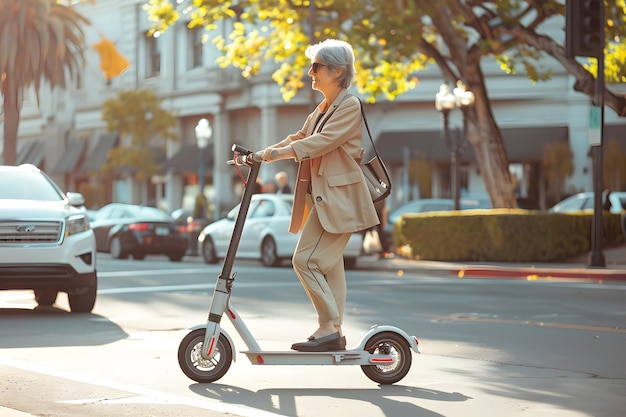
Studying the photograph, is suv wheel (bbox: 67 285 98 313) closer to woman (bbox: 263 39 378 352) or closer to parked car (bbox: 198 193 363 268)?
woman (bbox: 263 39 378 352)

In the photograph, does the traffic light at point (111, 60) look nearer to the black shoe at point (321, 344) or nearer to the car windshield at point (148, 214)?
the car windshield at point (148, 214)

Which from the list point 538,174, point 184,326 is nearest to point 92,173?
point 538,174

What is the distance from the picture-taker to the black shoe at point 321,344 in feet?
23.0

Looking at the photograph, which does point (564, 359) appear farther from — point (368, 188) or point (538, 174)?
point (538, 174)

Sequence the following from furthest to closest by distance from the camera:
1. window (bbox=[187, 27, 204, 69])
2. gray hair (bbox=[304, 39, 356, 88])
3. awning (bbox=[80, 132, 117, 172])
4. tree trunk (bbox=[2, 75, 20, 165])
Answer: awning (bbox=[80, 132, 117, 172]), window (bbox=[187, 27, 204, 69]), tree trunk (bbox=[2, 75, 20, 165]), gray hair (bbox=[304, 39, 356, 88])

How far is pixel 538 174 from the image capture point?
42.2 m

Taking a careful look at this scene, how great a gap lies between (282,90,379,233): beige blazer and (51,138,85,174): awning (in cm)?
5038

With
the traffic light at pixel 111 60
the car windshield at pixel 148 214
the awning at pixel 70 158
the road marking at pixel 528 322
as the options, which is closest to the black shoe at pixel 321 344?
the road marking at pixel 528 322

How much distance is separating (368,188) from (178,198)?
147 ft

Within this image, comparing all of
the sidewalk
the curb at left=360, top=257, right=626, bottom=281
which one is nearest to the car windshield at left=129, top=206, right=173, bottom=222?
the sidewalk

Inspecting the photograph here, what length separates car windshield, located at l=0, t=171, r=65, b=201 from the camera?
41.4 ft

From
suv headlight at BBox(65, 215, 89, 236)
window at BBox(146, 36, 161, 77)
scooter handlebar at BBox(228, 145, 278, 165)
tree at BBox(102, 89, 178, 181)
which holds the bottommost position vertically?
suv headlight at BBox(65, 215, 89, 236)

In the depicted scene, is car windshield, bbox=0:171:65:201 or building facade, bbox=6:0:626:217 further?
building facade, bbox=6:0:626:217

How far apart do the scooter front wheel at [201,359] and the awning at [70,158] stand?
50.4 m
